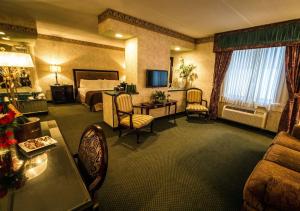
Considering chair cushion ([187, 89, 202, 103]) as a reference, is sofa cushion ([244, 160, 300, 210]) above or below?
below

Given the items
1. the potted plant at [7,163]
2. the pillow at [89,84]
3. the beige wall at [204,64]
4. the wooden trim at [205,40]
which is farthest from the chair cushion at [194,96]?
the potted plant at [7,163]

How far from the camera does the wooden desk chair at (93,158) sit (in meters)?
0.97

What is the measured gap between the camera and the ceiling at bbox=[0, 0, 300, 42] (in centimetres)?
265

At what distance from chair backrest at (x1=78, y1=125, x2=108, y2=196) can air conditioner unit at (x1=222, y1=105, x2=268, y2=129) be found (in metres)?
4.05

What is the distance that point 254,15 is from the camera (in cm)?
303

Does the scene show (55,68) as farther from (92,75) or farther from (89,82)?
(92,75)

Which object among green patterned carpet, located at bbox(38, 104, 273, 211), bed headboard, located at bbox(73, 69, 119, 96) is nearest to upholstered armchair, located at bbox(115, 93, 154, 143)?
green patterned carpet, located at bbox(38, 104, 273, 211)

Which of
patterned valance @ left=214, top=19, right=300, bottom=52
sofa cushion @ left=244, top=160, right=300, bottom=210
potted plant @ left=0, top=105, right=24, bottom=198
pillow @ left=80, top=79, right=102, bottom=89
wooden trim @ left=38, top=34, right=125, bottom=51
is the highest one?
wooden trim @ left=38, top=34, right=125, bottom=51

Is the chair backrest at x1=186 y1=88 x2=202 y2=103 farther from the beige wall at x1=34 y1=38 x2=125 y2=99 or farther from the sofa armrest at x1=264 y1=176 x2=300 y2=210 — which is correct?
the beige wall at x1=34 y1=38 x2=125 y2=99

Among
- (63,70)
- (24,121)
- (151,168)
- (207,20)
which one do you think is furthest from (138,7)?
(63,70)

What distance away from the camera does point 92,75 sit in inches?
279

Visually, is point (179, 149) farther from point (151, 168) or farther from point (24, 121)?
point (24, 121)

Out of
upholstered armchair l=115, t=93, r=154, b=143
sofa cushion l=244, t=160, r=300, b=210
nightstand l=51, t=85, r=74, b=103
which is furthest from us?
nightstand l=51, t=85, r=74, b=103

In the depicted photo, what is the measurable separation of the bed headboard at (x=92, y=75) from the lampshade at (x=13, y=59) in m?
5.49
